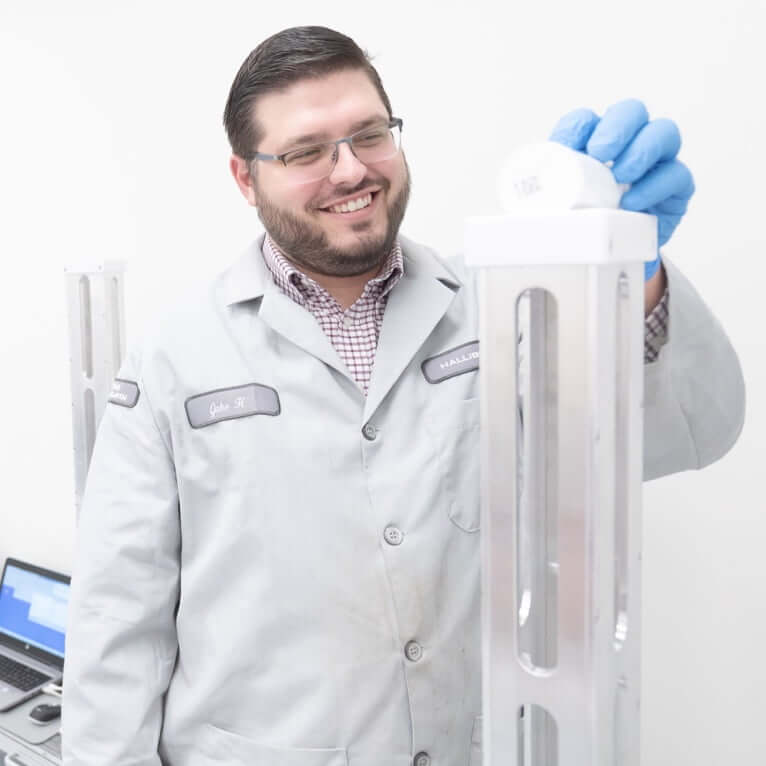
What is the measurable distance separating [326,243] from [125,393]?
346 millimetres

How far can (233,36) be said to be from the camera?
1996 mm

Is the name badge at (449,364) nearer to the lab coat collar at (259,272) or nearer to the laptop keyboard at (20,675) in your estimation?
the lab coat collar at (259,272)

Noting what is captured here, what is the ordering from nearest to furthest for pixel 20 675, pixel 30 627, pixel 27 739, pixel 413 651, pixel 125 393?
pixel 413 651, pixel 125 393, pixel 27 739, pixel 20 675, pixel 30 627

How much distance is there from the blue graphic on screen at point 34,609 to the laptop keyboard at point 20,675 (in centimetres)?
7

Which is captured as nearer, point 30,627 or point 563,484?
point 563,484

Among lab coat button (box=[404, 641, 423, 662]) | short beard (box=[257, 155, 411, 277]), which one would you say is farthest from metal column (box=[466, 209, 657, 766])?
short beard (box=[257, 155, 411, 277])

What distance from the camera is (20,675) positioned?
2277 mm

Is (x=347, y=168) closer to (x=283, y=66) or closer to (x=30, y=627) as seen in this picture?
(x=283, y=66)

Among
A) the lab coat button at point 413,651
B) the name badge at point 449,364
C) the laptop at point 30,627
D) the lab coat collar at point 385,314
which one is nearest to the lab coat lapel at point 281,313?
the lab coat collar at point 385,314

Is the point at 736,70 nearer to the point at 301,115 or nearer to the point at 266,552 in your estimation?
the point at 301,115

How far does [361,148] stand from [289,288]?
0.21 m

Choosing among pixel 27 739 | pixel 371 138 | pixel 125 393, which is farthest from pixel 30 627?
pixel 371 138

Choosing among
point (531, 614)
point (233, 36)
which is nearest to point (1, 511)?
point (233, 36)

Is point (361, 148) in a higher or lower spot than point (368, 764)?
higher
